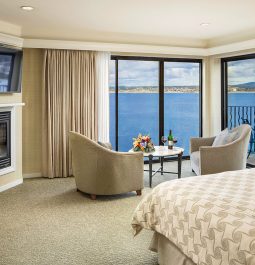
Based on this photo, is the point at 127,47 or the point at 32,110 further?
the point at 127,47

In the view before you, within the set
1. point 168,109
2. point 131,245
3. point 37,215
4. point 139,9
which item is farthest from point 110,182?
point 168,109

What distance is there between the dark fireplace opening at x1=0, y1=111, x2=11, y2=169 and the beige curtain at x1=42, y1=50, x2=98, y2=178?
63cm

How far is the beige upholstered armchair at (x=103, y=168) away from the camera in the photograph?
174 inches

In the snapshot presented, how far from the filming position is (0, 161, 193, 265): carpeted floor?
288cm

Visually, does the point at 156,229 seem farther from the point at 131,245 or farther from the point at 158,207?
the point at 131,245

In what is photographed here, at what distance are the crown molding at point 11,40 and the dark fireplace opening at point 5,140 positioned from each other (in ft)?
3.32

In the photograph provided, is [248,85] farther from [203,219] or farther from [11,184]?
[203,219]

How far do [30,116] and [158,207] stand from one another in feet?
12.3

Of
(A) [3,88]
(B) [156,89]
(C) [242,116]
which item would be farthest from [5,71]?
(C) [242,116]

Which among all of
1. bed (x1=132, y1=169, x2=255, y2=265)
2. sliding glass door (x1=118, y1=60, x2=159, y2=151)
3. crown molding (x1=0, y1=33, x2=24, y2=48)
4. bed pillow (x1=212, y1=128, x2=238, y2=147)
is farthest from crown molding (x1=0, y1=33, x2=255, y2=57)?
bed (x1=132, y1=169, x2=255, y2=265)

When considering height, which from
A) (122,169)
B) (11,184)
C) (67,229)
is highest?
(122,169)

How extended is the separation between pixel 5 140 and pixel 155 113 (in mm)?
3140

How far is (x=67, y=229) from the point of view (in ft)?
11.5

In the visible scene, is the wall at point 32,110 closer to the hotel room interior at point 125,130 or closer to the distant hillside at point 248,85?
the hotel room interior at point 125,130
